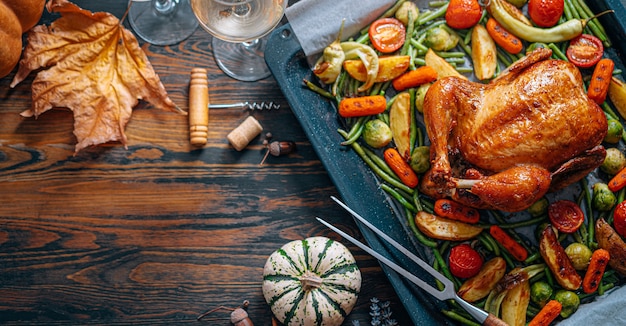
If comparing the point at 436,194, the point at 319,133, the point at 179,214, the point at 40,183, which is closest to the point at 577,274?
the point at 436,194

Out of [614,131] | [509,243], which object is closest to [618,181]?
[614,131]

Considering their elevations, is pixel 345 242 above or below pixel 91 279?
above

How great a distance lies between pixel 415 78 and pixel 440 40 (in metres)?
0.23

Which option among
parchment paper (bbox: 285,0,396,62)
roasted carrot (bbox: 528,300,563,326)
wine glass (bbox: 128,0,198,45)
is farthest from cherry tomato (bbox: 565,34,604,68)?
wine glass (bbox: 128,0,198,45)

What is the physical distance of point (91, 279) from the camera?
124 inches

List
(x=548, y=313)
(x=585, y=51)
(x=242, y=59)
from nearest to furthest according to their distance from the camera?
(x=548, y=313) < (x=585, y=51) < (x=242, y=59)

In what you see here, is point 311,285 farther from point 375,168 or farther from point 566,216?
point 566,216

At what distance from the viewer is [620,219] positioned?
293 centimetres

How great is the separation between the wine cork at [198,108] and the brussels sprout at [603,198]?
6.35 feet

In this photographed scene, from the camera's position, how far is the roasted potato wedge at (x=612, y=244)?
9.51 feet

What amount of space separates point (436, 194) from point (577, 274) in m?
0.76

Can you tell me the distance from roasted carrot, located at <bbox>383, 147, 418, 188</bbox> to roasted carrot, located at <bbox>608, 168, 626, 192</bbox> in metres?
0.94

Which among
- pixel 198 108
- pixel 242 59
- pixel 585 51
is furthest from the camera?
pixel 242 59

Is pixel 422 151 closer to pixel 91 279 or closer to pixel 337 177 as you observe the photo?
pixel 337 177
